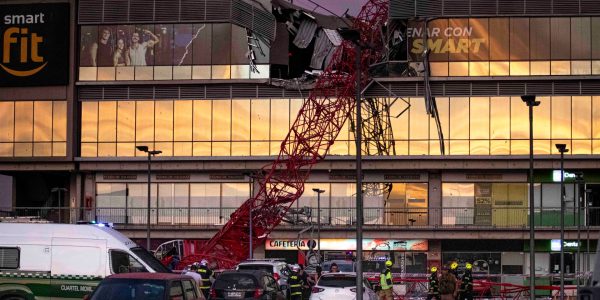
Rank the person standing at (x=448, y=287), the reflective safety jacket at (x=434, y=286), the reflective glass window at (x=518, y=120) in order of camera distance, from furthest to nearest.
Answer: the reflective glass window at (x=518, y=120), the reflective safety jacket at (x=434, y=286), the person standing at (x=448, y=287)

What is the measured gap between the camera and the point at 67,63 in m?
68.5

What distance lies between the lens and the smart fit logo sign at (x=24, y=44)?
68500 mm

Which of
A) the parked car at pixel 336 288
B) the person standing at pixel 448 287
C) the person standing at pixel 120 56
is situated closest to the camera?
the parked car at pixel 336 288

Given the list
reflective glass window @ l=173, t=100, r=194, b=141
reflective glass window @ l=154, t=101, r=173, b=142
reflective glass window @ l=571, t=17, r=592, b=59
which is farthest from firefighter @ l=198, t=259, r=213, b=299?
reflective glass window @ l=571, t=17, r=592, b=59

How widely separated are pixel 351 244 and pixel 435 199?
18.4ft

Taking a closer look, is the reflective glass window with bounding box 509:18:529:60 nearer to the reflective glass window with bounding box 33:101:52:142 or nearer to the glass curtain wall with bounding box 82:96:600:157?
the glass curtain wall with bounding box 82:96:600:157

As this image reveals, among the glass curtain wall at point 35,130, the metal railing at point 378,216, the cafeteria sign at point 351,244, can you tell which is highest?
the glass curtain wall at point 35,130

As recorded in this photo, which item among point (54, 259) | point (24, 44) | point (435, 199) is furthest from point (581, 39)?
point (54, 259)

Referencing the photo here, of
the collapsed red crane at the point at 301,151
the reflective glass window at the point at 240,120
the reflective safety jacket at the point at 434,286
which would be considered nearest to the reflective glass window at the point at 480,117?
the collapsed red crane at the point at 301,151

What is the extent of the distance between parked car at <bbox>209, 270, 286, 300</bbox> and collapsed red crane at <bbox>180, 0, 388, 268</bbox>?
2855cm

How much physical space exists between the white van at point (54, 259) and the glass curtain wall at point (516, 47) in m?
41.4

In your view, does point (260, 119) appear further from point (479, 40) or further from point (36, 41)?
point (36, 41)

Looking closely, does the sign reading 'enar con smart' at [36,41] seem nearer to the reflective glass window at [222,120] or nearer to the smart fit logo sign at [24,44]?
the smart fit logo sign at [24,44]

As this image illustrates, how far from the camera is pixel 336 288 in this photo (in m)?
31.0
